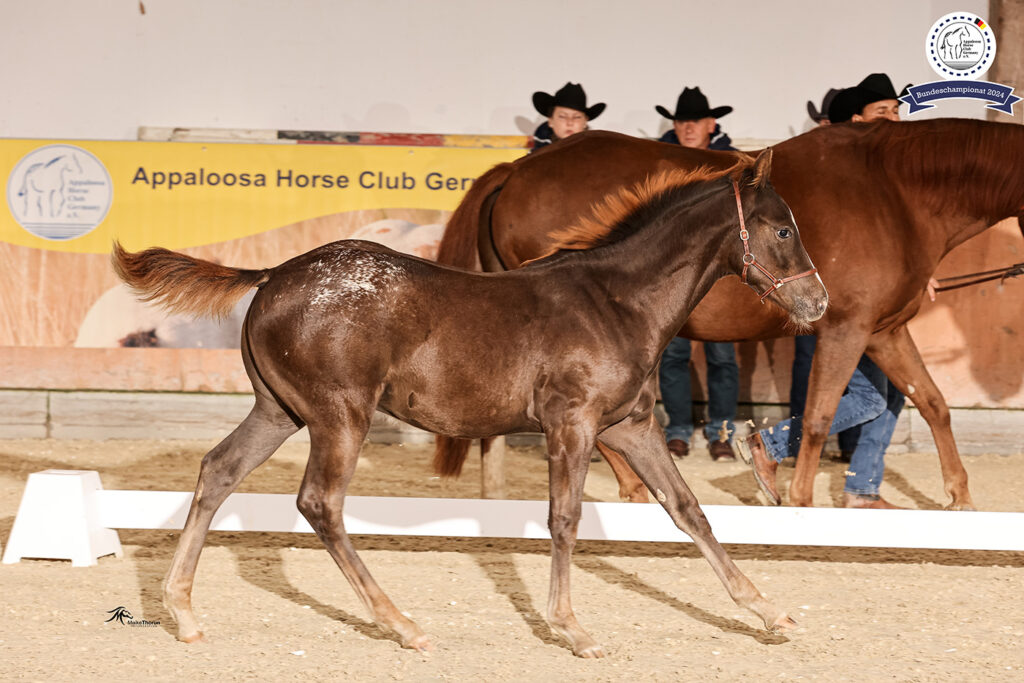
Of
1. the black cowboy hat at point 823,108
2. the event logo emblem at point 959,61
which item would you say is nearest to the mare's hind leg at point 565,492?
the black cowboy hat at point 823,108

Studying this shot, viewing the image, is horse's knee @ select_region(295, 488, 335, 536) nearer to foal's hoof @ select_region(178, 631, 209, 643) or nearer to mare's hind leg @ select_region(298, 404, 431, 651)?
mare's hind leg @ select_region(298, 404, 431, 651)

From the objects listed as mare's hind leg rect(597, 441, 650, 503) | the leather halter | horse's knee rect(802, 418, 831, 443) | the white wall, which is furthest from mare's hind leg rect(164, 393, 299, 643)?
the white wall

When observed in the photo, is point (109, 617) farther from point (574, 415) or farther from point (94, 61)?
point (94, 61)

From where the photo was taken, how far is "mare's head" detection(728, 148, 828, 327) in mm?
4094

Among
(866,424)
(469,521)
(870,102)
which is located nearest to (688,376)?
(866,424)

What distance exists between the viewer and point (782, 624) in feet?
13.4

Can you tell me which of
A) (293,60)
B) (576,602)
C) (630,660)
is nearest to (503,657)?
(630,660)

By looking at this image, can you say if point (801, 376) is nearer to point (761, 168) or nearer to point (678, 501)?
point (678, 501)

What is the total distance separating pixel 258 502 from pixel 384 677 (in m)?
1.44

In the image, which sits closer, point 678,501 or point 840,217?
point 678,501

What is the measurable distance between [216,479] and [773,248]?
2107mm

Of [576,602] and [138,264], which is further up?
[138,264]

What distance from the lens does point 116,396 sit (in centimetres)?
852

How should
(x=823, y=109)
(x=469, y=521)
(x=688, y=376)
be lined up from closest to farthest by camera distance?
Answer: (x=469, y=521) < (x=688, y=376) < (x=823, y=109)
